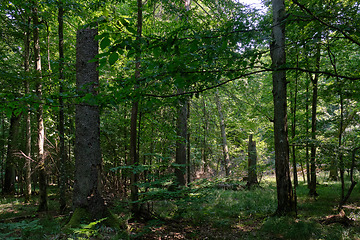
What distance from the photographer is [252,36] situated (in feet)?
11.6

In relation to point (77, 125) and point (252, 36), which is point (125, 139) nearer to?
point (77, 125)

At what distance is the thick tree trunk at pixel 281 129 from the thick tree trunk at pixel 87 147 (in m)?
5.06

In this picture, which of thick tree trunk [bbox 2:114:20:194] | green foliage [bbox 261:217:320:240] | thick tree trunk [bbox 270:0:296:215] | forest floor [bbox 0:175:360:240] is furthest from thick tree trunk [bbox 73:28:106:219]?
thick tree trunk [bbox 2:114:20:194]

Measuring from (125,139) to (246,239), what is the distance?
7.09 metres

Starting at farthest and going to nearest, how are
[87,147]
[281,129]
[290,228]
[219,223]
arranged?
[219,223] → [281,129] → [87,147] → [290,228]

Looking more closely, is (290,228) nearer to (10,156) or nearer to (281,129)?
(281,129)

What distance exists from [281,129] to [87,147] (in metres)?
5.58

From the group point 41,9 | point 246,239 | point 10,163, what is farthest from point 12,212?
point 246,239

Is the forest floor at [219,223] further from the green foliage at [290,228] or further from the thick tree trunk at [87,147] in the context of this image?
the thick tree trunk at [87,147]

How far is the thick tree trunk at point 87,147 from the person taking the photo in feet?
18.3

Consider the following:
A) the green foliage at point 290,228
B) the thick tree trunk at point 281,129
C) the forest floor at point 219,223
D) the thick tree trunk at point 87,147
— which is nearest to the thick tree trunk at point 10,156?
the forest floor at point 219,223

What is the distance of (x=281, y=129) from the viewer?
608cm

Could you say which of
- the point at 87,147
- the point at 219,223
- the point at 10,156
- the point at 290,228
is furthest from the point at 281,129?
the point at 10,156

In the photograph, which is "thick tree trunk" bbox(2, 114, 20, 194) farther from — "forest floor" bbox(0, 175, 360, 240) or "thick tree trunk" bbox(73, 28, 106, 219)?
"thick tree trunk" bbox(73, 28, 106, 219)
